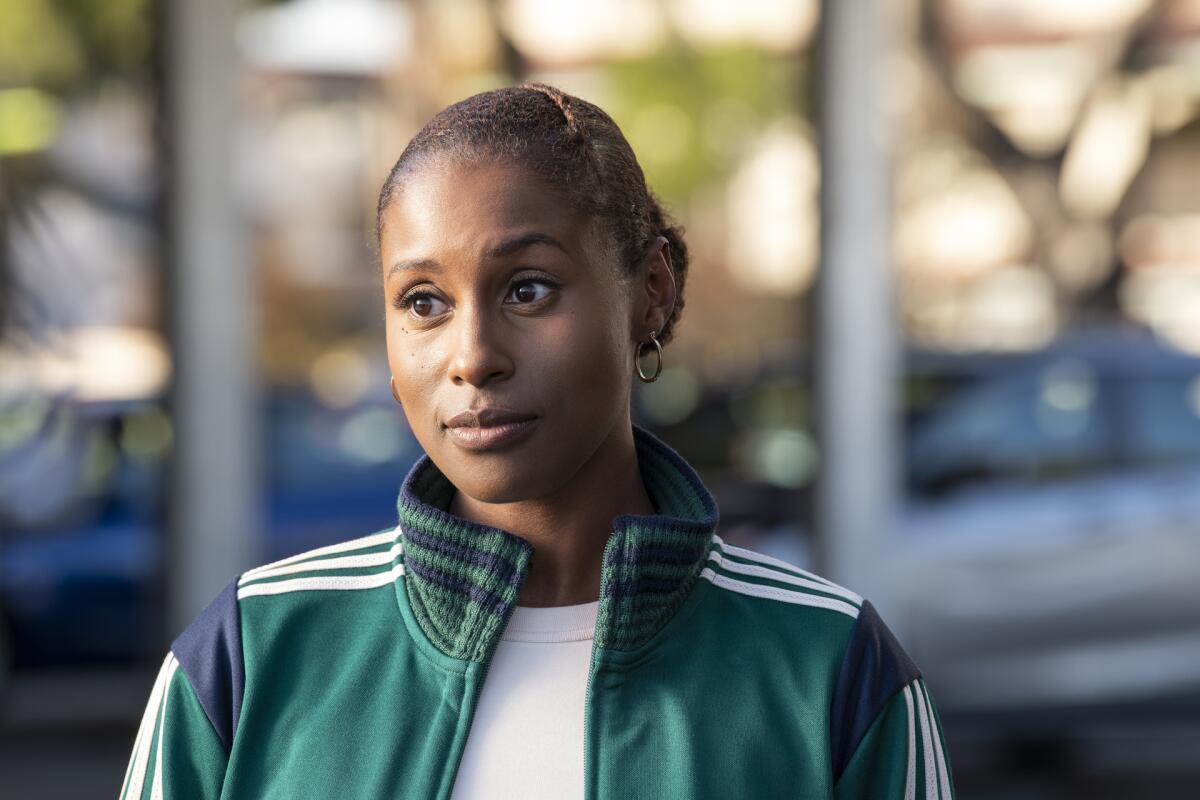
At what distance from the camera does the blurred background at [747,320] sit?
16.8ft

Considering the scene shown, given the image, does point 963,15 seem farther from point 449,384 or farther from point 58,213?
point 449,384

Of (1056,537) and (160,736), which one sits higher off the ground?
(160,736)

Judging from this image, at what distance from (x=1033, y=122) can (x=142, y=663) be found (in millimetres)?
3925

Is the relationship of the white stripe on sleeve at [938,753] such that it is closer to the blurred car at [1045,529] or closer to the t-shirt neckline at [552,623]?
the t-shirt neckline at [552,623]

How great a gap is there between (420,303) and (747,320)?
166 inches

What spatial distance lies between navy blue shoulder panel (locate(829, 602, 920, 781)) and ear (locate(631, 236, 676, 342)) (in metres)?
0.37

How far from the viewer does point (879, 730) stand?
1.40m

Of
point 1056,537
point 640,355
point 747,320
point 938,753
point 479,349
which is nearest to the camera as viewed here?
point 479,349

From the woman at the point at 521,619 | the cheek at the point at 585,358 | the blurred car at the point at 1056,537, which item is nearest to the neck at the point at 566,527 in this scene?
the woman at the point at 521,619

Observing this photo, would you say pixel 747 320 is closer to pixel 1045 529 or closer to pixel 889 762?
pixel 1045 529

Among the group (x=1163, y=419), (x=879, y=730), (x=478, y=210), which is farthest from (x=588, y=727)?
(x=1163, y=419)

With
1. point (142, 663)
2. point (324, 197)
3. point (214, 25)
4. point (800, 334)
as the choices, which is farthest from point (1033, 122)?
point (142, 663)

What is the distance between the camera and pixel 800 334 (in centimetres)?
552

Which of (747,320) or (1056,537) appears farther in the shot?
(747,320)
